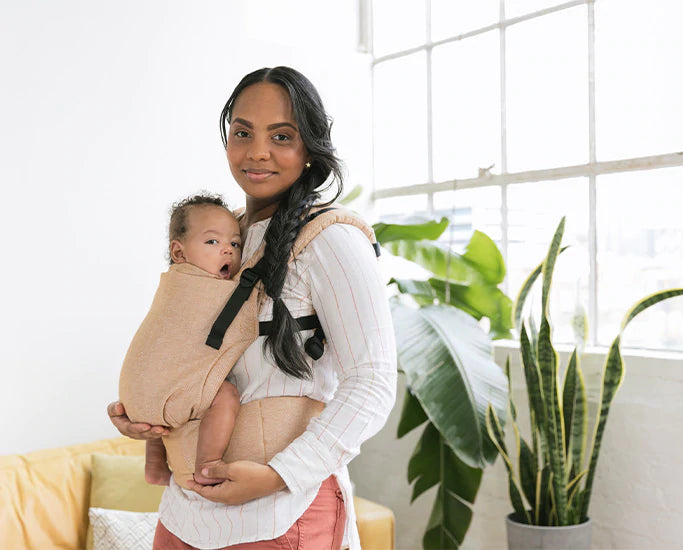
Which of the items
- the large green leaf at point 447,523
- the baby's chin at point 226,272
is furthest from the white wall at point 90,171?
the baby's chin at point 226,272

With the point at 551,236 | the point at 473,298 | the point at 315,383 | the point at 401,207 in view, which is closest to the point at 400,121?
the point at 401,207

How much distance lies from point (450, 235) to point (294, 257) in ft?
7.37

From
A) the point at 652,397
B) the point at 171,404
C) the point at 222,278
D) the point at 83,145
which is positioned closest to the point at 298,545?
the point at 171,404

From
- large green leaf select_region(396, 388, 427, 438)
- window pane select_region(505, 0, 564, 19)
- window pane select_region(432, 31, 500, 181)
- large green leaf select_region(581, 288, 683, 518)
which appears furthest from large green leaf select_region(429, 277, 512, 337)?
window pane select_region(505, 0, 564, 19)

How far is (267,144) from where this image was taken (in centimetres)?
134

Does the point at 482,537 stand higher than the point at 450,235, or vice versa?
the point at 450,235

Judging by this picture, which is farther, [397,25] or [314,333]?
[397,25]

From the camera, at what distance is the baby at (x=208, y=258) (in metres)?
1.23

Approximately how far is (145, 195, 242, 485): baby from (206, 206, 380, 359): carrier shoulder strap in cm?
8

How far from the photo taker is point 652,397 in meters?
2.60

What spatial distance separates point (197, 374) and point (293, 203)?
0.34 metres

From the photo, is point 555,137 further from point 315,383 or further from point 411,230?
point 315,383

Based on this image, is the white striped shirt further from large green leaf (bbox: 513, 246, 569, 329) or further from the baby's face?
large green leaf (bbox: 513, 246, 569, 329)

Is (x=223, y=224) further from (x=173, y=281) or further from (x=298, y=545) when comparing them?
(x=298, y=545)
